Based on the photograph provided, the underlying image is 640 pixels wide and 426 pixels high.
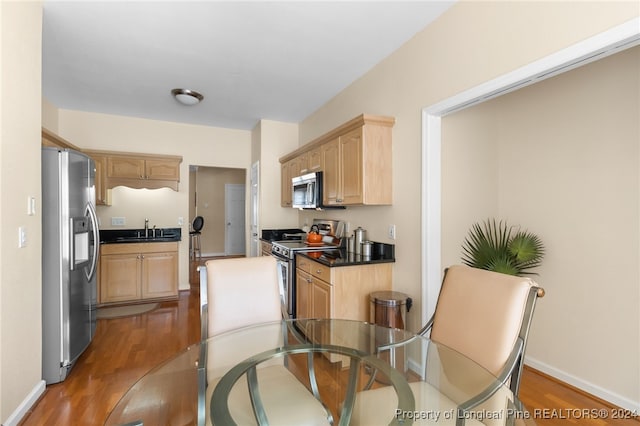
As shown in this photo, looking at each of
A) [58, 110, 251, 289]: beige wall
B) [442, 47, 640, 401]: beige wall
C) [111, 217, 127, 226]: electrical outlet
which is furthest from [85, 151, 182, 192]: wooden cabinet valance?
[442, 47, 640, 401]: beige wall

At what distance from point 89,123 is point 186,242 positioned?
84.4 inches

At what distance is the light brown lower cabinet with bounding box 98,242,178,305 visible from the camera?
13.5ft

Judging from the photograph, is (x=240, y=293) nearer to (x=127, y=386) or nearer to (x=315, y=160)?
(x=127, y=386)

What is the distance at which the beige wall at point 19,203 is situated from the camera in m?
1.70

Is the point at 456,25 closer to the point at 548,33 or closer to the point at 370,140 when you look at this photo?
the point at 548,33

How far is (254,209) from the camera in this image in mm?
5191

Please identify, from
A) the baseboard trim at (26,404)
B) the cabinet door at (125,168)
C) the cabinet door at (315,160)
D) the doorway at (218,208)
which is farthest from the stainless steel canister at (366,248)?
the doorway at (218,208)

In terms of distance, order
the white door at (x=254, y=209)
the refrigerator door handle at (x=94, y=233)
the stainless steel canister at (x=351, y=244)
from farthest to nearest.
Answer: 1. the white door at (x=254, y=209)
2. the stainless steel canister at (x=351, y=244)
3. the refrigerator door handle at (x=94, y=233)

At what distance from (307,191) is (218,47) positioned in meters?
1.69

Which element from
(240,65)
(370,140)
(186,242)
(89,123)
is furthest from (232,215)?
(370,140)

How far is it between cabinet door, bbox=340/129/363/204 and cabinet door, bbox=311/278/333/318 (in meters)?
0.78

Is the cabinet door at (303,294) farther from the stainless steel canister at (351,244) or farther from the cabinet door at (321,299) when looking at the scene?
the stainless steel canister at (351,244)

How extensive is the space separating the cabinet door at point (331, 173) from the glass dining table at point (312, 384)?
5.31ft

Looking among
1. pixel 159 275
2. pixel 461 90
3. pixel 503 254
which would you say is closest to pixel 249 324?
pixel 503 254
